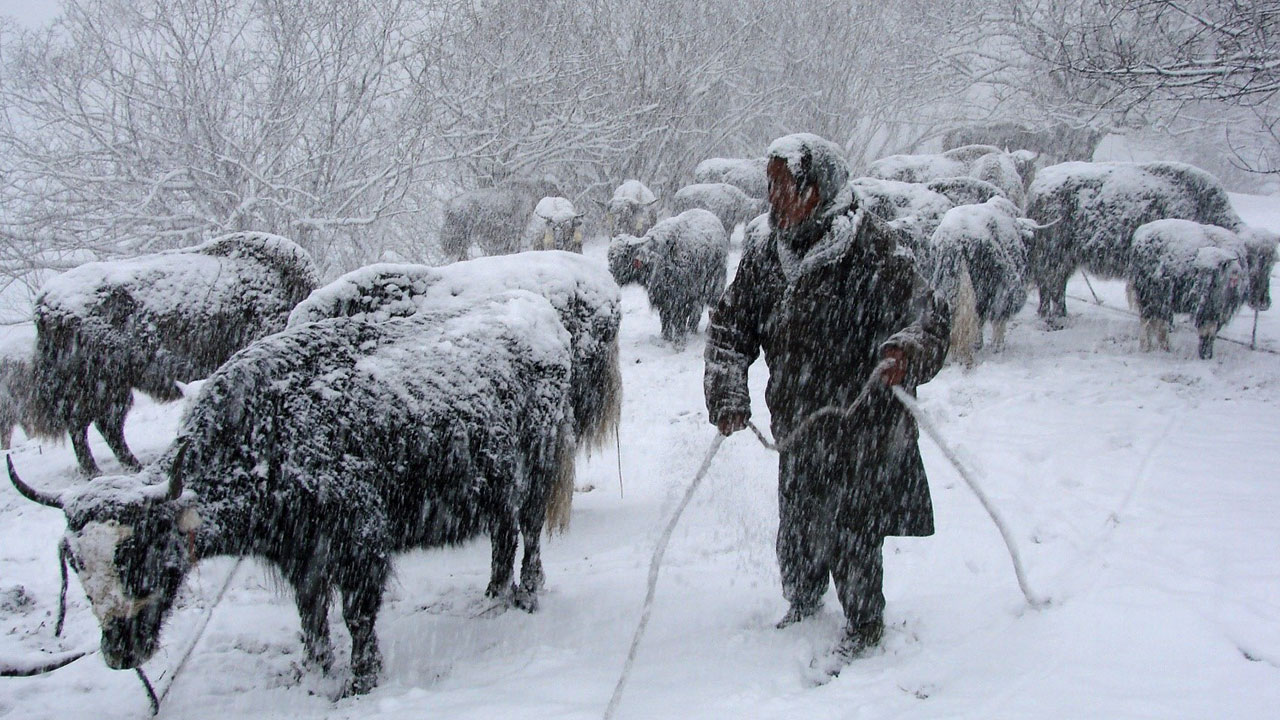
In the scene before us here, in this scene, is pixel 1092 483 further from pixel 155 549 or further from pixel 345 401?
pixel 155 549

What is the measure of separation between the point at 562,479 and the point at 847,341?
1.94 meters

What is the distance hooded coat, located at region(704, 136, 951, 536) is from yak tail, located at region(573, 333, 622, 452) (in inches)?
67.1

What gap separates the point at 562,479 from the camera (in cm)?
442

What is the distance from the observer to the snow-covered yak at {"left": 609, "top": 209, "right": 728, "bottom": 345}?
31.7 ft

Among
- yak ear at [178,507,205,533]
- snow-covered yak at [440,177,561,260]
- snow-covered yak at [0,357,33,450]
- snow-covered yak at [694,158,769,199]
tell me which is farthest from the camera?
snow-covered yak at [694,158,769,199]

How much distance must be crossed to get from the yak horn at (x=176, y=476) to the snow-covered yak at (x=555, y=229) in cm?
1050

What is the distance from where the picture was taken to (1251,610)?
3.13 m

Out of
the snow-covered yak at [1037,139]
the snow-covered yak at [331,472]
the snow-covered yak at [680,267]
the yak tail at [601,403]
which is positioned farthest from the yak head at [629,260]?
the snow-covered yak at [1037,139]

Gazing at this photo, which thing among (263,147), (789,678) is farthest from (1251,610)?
(263,147)

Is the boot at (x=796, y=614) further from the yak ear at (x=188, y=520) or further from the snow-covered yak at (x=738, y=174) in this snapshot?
the snow-covered yak at (x=738, y=174)

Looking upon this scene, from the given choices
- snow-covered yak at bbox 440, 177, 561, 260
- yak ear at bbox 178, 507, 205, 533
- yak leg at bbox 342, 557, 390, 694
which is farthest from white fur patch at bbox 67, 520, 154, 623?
snow-covered yak at bbox 440, 177, 561, 260

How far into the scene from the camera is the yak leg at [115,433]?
633cm

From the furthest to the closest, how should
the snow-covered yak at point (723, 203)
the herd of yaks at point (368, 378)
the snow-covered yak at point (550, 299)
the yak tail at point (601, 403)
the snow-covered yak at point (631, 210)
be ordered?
1. the snow-covered yak at point (631, 210)
2. the snow-covered yak at point (723, 203)
3. the yak tail at point (601, 403)
4. the snow-covered yak at point (550, 299)
5. the herd of yaks at point (368, 378)

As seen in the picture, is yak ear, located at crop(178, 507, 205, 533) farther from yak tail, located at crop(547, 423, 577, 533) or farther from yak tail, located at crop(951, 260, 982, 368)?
yak tail, located at crop(951, 260, 982, 368)
